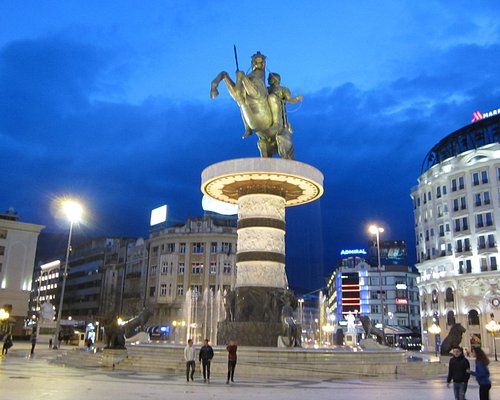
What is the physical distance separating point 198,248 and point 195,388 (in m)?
58.2

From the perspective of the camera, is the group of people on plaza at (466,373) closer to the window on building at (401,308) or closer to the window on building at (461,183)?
the window on building at (461,183)

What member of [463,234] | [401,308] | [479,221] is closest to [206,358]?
[479,221]

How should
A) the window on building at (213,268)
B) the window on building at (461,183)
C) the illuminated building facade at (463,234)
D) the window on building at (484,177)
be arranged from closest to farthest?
the illuminated building facade at (463,234), the window on building at (484,177), the window on building at (461,183), the window on building at (213,268)

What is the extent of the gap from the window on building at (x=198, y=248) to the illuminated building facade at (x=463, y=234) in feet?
98.5

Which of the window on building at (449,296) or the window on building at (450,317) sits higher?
the window on building at (449,296)

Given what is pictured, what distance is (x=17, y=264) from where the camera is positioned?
63375mm

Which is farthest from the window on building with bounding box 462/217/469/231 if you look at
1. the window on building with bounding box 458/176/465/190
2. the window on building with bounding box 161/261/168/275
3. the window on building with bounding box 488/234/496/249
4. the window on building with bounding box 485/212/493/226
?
the window on building with bounding box 161/261/168/275

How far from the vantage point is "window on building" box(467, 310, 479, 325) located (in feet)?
193

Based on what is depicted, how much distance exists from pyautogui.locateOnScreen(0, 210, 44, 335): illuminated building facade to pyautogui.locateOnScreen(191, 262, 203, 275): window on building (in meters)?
20.6

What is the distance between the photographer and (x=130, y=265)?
84.1 meters

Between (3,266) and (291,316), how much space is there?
5266 cm

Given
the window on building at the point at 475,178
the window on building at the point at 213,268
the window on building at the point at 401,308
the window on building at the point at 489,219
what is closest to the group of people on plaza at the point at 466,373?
the window on building at the point at 489,219

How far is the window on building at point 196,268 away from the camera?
69.6m

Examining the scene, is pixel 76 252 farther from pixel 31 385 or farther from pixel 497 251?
pixel 31 385
